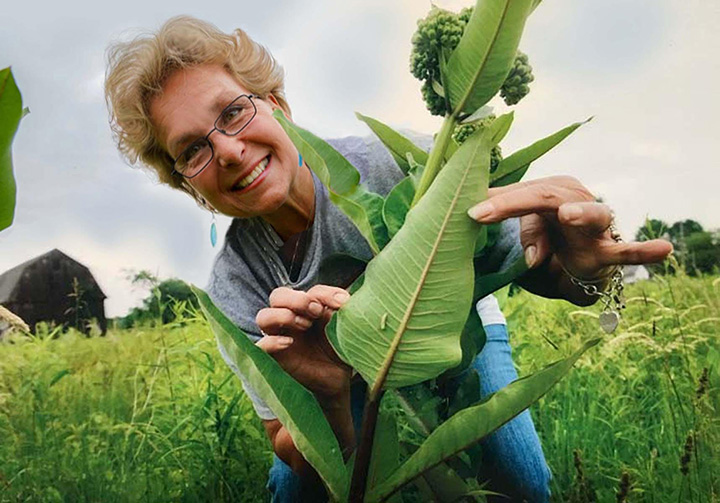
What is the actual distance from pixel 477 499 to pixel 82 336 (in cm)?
137

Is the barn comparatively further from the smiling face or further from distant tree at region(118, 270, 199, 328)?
the smiling face

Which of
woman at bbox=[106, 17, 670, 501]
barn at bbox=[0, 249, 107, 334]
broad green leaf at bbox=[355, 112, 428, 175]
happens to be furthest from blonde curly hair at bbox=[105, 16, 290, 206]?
barn at bbox=[0, 249, 107, 334]

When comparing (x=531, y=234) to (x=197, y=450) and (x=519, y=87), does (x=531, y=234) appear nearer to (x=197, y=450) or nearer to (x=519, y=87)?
(x=519, y=87)

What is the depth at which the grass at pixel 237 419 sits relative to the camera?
3.27 ft

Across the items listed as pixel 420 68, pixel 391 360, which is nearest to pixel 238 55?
pixel 420 68

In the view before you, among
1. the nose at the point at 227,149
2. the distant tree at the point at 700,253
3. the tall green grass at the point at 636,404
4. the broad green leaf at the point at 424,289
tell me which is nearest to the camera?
the broad green leaf at the point at 424,289

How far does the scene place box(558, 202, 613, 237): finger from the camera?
0.44m

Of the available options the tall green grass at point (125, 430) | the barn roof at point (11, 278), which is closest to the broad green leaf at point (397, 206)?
the tall green grass at point (125, 430)

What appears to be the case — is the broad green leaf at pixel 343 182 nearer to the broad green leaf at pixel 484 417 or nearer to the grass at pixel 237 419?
the broad green leaf at pixel 484 417

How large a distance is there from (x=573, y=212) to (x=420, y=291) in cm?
10

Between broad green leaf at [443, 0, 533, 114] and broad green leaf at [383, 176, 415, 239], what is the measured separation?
63 mm

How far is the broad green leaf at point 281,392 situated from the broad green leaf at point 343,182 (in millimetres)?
96

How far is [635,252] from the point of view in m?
0.46

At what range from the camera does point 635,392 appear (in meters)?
1.34
